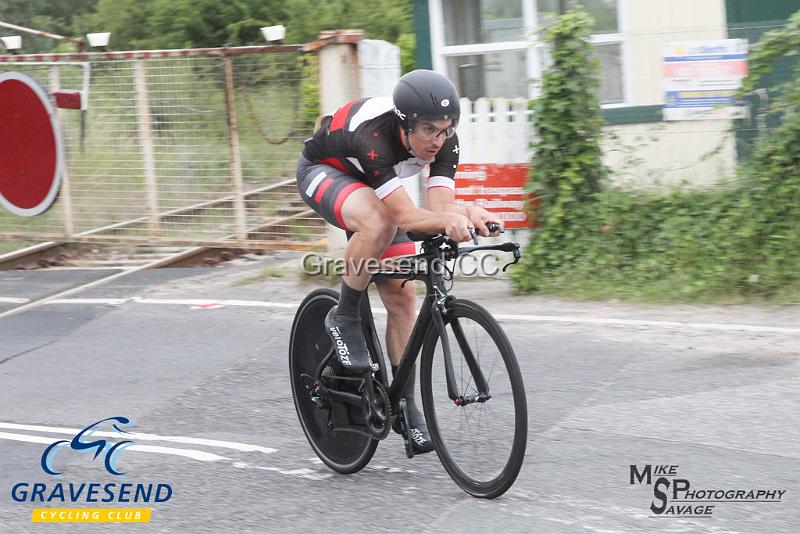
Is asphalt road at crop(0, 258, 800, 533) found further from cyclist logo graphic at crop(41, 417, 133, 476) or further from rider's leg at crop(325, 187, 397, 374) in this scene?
rider's leg at crop(325, 187, 397, 374)

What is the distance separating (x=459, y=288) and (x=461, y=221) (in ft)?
16.6

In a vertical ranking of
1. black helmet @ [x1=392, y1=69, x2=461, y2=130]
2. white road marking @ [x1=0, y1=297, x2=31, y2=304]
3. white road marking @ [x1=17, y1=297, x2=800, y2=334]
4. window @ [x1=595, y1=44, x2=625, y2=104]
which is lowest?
white road marking @ [x1=17, y1=297, x2=800, y2=334]

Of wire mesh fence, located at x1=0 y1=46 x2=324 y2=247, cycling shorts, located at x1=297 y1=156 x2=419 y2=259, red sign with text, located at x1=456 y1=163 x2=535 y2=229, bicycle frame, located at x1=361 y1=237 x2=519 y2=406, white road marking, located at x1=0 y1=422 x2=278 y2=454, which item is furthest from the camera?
wire mesh fence, located at x1=0 y1=46 x2=324 y2=247

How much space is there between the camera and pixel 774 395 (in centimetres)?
588

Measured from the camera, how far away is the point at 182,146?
1099 cm

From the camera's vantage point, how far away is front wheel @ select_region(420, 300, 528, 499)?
167 inches

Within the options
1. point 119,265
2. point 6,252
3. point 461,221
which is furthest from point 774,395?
point 6,252

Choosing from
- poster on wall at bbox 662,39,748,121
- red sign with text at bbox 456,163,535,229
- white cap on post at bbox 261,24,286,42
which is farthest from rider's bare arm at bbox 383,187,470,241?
white cap on post at bbox 261,24,286,42

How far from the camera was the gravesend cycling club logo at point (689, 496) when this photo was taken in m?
4.36

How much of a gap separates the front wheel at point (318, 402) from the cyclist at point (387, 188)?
22cm

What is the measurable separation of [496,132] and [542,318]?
2092mm

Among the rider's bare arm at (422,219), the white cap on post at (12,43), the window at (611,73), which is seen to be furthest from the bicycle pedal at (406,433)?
the white cap on post at (12,43)

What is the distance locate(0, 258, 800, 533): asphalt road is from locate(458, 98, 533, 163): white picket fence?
116 centimetres

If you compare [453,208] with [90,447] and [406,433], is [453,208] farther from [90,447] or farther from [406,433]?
[90,447]
